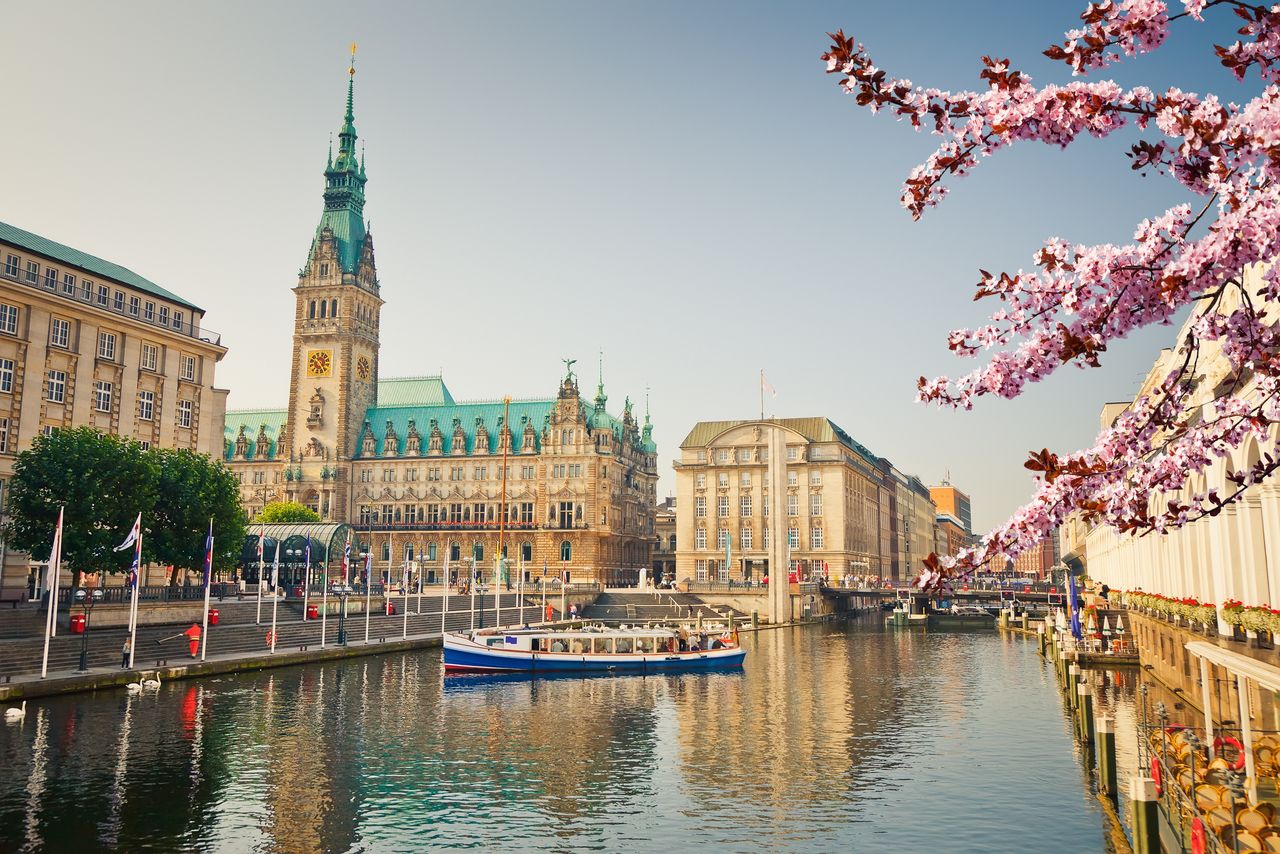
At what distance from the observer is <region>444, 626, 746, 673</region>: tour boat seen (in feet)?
229

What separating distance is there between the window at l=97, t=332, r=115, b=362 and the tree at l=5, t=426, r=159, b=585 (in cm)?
1708

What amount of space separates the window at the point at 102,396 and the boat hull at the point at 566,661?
38.5 m

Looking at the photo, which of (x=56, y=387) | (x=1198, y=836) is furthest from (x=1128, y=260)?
(x=56, y=387)

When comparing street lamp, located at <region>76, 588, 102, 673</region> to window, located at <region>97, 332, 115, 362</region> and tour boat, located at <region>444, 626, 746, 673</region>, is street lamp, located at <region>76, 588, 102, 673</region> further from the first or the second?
tour boat, located at <region>444, 626, 746, 673</region>

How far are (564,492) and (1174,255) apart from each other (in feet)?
507

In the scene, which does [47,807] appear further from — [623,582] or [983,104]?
[623,582]

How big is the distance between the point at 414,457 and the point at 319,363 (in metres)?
22.0

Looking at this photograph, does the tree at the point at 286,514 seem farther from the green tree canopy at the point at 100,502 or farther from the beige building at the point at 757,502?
the green tree canopy at the point at 100,502

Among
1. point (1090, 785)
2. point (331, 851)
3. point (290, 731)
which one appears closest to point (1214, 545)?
point (1090, 785)

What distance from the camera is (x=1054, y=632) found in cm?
8644

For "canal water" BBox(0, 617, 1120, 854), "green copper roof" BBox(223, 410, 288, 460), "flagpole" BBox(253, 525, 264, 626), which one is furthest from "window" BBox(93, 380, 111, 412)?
"green copper roof" BBox(223, 410, 288, 460)

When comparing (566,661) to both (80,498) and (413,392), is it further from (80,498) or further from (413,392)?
(413,392)

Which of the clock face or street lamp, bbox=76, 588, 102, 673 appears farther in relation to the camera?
the clock face

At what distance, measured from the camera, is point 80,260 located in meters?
85.8
